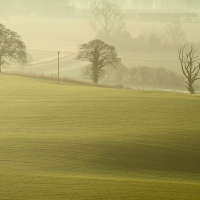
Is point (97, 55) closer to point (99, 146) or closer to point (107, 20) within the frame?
point (99, 146)

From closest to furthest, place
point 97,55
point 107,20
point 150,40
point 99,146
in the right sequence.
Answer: point 99,146 → point 97,55 → point 150,40 → point 107,20

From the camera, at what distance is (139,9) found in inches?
3465

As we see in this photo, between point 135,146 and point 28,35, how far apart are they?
51.9 meters

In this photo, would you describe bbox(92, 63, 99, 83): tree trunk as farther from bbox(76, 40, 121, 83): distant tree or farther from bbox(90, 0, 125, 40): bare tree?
A: bbox(90, 0, 125, 40): bare tree

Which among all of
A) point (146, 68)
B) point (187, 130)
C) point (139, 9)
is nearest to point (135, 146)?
point (187, 130)

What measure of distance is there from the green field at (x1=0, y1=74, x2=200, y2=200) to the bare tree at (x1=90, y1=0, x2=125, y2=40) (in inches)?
1393

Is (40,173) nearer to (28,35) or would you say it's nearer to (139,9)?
(28,35)

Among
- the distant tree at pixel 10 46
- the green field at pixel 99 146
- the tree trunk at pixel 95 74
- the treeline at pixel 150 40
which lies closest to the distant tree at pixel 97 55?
the tree trunk at pixel 95 74

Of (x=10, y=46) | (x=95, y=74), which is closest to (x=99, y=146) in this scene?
(x=95, y=74)

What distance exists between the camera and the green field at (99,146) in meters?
13.7

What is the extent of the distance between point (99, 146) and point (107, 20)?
48054mm

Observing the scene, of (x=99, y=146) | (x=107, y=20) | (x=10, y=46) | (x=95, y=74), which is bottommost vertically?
(x=99, y=146)

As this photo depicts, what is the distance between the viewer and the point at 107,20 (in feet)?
212

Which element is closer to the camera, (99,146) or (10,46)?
(99,146)
